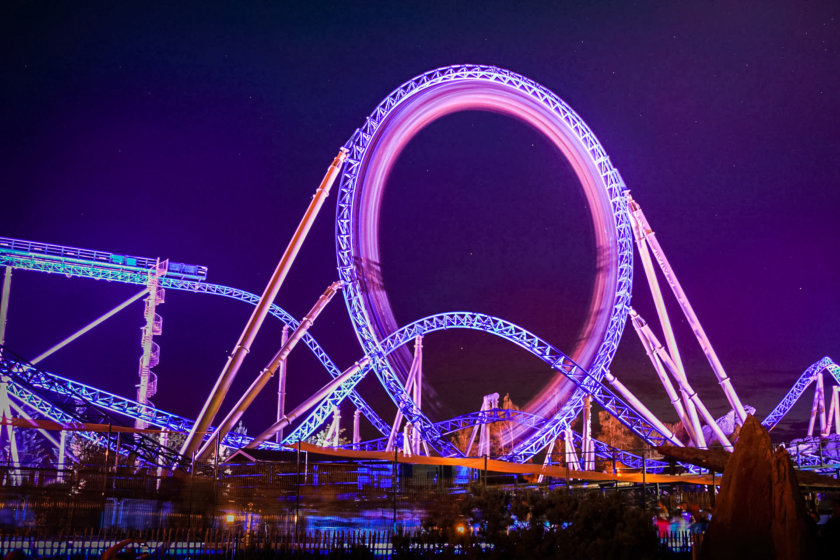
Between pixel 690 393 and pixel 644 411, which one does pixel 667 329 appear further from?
pixel 644 411

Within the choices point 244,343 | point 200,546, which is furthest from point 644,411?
point 200,546

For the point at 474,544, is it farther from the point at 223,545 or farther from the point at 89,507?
the point at 89,507

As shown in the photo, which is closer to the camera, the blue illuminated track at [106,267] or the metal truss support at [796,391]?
the blue illuminated track at [106,267]

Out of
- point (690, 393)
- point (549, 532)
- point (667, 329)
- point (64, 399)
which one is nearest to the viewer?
point (549, 532)

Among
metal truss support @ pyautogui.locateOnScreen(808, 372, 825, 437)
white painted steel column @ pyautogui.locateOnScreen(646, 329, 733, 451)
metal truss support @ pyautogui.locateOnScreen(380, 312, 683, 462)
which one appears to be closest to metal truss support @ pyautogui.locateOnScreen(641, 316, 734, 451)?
white painted steel column @ pyautogui.locateOnScreen(646, 329, 733, 451)

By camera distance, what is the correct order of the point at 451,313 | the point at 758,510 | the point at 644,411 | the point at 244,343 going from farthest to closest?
the point at 451,313, the point at 644,411, the point at 244,343, the point at 758,510

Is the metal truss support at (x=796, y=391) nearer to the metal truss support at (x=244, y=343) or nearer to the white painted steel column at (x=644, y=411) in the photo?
the white painted steel column at (x=644, y=411)

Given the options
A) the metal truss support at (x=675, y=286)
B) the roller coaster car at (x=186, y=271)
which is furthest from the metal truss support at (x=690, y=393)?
the roller coaster car at (x=186, y=271)
